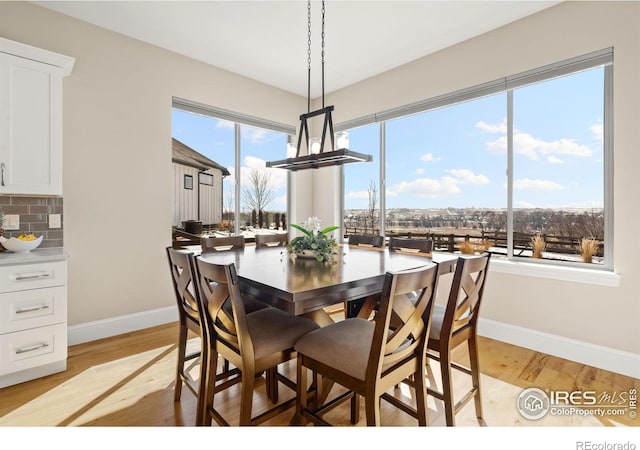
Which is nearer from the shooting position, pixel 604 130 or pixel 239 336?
pixel 239 336

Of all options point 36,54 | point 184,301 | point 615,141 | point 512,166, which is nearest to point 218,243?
point 184,301

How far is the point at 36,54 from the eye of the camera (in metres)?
2.42

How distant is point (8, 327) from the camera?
7.12 feet

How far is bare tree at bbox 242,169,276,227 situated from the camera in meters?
4.26

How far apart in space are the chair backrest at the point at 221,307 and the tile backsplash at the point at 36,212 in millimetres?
1933

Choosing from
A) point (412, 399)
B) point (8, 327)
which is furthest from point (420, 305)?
point (8, 327)

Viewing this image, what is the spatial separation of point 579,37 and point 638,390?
2550 millimetres

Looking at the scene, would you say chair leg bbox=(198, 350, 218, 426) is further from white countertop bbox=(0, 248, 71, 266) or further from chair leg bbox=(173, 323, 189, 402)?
white countertop bbox=(0, 248, 71, 266)

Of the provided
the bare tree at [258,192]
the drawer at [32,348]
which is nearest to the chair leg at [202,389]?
the drawer at [32,348]

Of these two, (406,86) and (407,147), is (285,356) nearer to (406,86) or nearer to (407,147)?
(407,147)

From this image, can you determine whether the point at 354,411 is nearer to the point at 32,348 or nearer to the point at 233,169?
the point at 32,348

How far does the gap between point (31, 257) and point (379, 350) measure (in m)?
2.40

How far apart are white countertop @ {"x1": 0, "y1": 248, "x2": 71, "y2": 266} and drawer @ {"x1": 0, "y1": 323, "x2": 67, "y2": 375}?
47 cm

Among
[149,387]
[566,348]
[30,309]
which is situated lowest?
[149,387]
